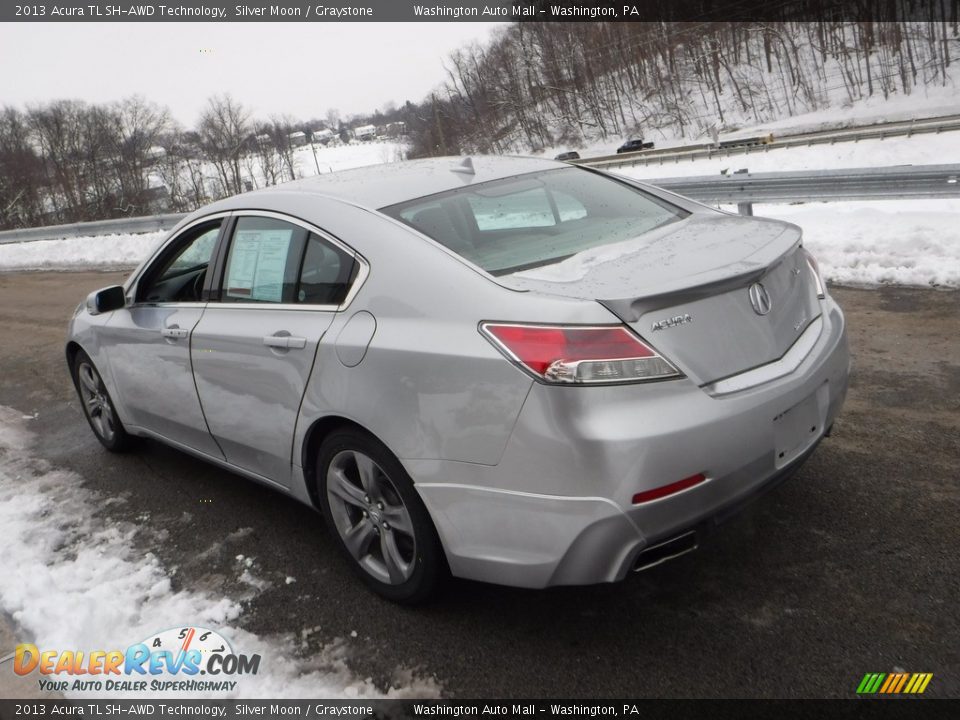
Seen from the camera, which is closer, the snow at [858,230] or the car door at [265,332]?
the car door at [265,332]

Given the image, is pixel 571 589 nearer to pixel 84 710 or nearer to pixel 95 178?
pixel 84 710

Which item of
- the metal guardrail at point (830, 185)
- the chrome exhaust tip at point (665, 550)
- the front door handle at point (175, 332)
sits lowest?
the chrome exhaust tip at point (665, 550)

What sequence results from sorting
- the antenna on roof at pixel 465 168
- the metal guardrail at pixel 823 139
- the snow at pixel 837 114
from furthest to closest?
1. the snow at pixel 837 114
2. the metal guardrail at pixel 823 139
3. the antenna on roof at pixel 465 168

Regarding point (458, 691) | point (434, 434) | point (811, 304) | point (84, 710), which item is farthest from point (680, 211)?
point (84, 710)

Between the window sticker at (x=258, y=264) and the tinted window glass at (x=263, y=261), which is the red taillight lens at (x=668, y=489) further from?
the window sticker at (x=258, y=264)

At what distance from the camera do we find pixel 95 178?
203ft

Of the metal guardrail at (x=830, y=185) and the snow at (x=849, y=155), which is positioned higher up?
the metal guardrail at (x=830, y=185)

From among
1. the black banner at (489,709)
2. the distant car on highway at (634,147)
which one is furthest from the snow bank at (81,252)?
the distant car on highway at (634,147)

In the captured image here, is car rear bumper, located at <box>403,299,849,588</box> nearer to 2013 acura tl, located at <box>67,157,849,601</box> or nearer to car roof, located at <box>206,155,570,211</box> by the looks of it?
2013 acura tl, located at <box>67,157,849,601</box>

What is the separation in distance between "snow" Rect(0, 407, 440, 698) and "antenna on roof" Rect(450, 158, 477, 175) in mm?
2040

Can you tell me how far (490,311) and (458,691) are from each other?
126 cm

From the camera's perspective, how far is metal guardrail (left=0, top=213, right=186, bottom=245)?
2012 centimetres

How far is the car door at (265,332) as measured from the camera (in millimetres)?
3150

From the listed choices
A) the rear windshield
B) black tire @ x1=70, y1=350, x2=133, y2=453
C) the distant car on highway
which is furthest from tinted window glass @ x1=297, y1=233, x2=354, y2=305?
the distant car on highway
